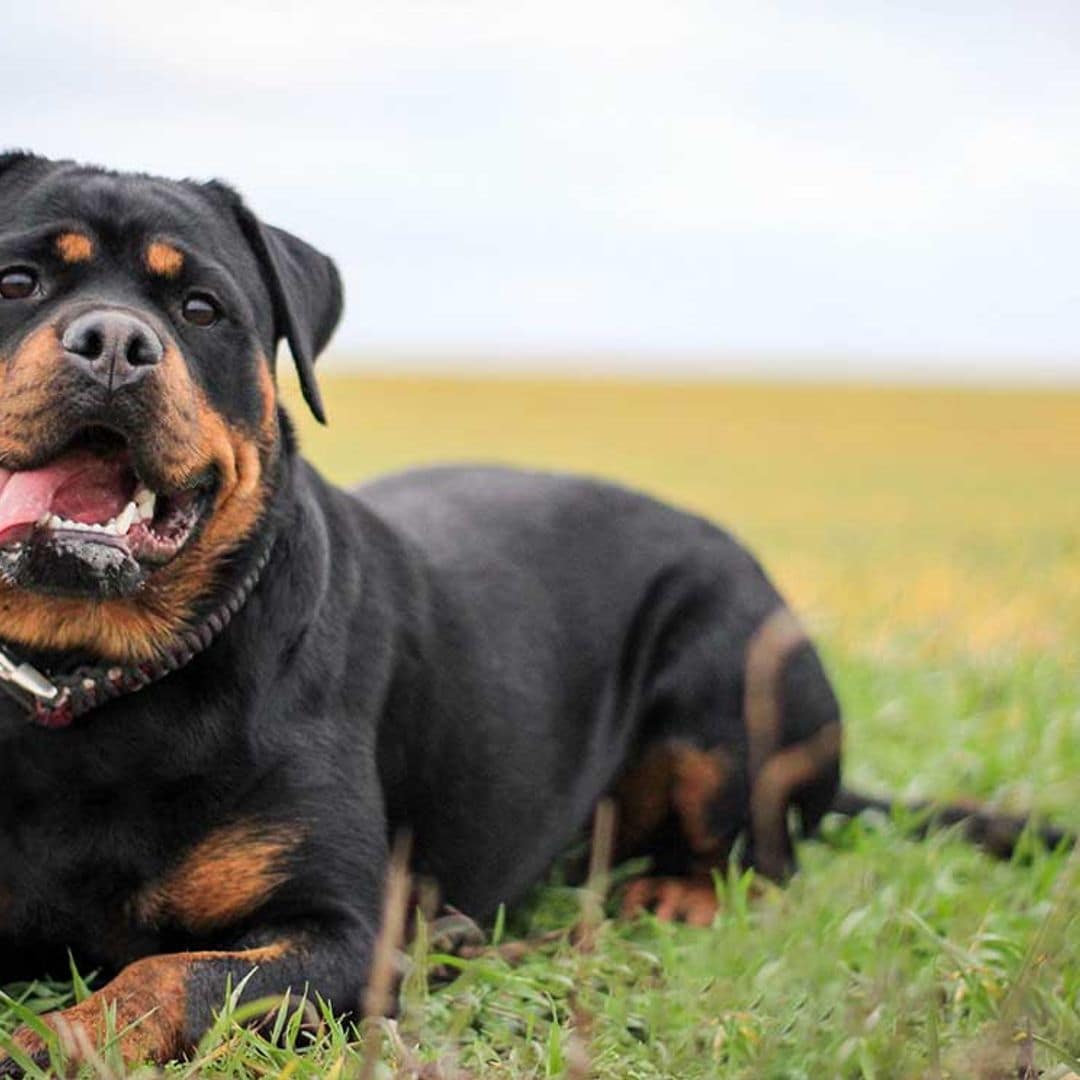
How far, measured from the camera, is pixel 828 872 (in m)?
4.25

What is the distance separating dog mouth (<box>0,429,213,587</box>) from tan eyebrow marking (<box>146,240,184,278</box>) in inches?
14.1

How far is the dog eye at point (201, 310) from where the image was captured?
3.25 meters

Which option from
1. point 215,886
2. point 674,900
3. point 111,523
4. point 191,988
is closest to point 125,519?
point 111,523

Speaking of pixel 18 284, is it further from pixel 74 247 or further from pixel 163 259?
pixel 163 259

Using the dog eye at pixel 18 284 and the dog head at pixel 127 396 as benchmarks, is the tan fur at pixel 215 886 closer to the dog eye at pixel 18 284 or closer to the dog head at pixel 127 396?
the dog head at pixel 127 396

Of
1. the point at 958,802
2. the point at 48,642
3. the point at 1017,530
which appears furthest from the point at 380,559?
the point at 1017,530

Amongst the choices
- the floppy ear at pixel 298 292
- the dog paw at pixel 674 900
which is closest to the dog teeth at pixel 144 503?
the floppy ear at pixel 298 292

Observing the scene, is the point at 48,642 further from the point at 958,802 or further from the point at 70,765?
the point at 958,802

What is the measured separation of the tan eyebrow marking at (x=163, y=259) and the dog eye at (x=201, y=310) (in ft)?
0.20

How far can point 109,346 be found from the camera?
→ 2910 mm

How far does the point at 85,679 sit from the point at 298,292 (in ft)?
3.14

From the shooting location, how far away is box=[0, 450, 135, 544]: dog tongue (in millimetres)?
2984

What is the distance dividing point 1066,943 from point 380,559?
1.65 metres

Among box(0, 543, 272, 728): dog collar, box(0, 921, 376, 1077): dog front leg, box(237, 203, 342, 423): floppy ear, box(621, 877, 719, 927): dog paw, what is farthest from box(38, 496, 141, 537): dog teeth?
box(621, 877, 719, 927): dog paw
